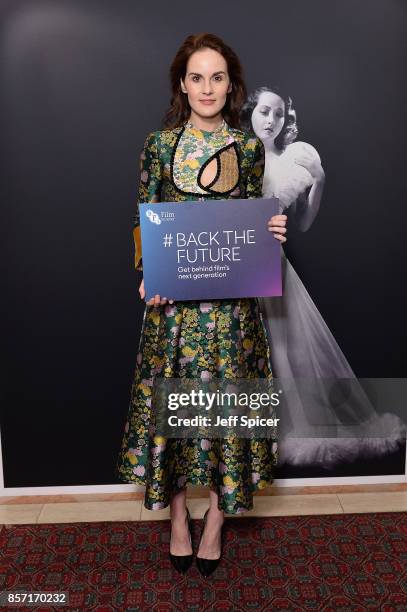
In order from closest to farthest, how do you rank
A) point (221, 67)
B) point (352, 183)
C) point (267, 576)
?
point (221, 67)
point (267, 576)
point (352, 183)

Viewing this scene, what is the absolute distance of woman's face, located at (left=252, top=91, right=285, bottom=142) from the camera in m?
2.15

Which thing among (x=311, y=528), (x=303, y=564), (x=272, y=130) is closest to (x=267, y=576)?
(x=303, y=564)

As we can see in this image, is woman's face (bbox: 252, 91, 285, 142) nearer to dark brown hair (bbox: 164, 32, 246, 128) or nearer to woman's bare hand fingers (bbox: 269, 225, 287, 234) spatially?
dark brown hair (bbox: 164, 32, 246, 128)

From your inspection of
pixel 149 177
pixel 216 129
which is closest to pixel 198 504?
pixel 149 177

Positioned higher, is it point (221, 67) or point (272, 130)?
point (221, 67)

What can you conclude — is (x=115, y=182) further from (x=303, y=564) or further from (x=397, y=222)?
(x=303, y=564)

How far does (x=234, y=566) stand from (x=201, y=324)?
792 mm

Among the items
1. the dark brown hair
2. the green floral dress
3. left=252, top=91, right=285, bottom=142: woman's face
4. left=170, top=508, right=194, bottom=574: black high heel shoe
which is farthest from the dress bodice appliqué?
left=170, top=508, right=194, bottom=574: black high heel shoe

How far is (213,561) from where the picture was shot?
6.48 ft

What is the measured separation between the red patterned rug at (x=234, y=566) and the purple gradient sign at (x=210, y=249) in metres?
0.87

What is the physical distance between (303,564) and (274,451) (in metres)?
0.36

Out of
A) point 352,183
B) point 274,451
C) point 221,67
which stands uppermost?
point 221,67

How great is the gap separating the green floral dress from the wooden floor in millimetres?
411

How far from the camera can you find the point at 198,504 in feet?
7.81
